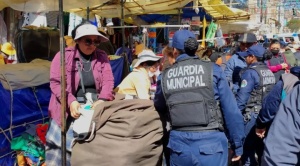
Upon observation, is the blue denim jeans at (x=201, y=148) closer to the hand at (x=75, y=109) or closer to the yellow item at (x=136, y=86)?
the hand at (x=75, y=109)

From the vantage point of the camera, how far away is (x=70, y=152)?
11.7 ft

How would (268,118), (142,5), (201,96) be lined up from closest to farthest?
1. (201,96)
2. (268,118)
3. (142,5)

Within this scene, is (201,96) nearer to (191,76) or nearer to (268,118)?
(191,76)

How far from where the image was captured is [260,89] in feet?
17.1

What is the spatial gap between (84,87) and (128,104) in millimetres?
586

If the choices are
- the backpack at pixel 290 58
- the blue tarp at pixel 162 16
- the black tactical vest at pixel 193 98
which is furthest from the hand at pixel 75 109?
the blue tarp at pixel 162 16

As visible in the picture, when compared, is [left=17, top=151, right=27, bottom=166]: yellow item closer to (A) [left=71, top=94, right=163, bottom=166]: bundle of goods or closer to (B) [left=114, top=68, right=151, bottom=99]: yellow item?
(B) [left=114, top=68, right=151, bottom=99]: yellow item

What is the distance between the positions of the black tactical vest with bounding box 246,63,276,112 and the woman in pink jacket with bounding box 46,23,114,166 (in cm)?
244

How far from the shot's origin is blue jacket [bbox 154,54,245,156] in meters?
3.18

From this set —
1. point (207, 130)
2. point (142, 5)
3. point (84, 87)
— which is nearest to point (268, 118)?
point (207, 130)

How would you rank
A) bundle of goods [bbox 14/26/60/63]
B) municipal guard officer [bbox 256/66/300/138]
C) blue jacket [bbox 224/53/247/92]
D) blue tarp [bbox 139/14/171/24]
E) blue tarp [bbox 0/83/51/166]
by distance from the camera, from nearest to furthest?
municipal guard officer [bbox 256/66/300/138]
blue tarp [bbox 0/83/51/166]
bundle of goods [bbox 14/26/60/63]
blue jacket [bbox 224/53/247/92]
blue tarp [bbox 139/14/171/24]

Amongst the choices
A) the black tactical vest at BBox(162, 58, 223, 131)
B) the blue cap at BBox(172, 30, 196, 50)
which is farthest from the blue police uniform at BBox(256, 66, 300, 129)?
the blue cap at BBox(172, 30, 196, 50)

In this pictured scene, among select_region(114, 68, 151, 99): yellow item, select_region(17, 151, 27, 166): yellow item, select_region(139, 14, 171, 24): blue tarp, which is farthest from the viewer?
select_region(139, 14, 171, 24): blue tarp

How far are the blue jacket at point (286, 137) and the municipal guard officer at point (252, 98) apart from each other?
117 inches
